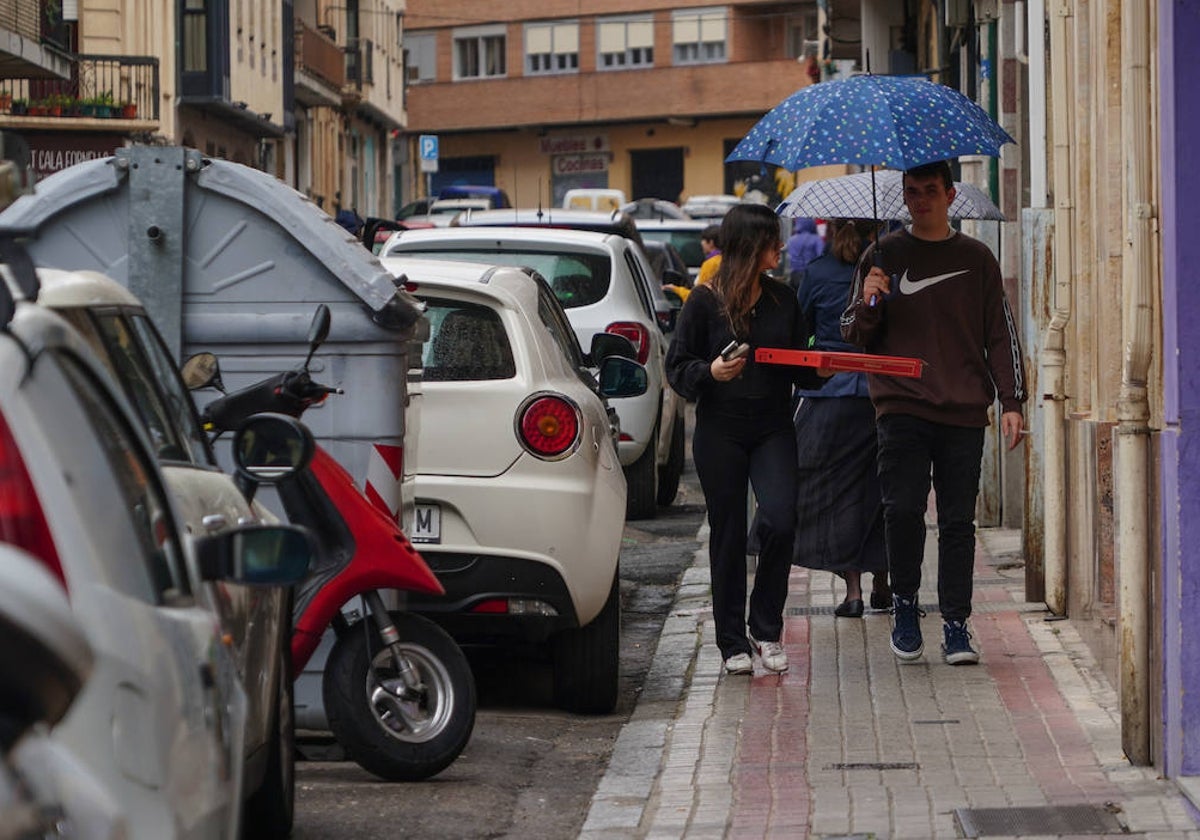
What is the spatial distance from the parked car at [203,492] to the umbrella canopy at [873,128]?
352cm

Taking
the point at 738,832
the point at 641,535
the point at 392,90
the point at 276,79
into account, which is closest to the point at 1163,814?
the point at 738,832

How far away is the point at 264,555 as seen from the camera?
4.35 meters

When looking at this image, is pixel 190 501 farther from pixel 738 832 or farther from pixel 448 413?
pixel 448 413

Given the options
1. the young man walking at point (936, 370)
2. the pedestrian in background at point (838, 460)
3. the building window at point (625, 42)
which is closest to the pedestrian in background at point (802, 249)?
the pedestrian in background at point (838, 460)

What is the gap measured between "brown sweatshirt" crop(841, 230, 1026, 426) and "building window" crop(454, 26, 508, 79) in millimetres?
69117

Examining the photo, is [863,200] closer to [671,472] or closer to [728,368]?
[728,368]

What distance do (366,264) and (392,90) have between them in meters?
63.3

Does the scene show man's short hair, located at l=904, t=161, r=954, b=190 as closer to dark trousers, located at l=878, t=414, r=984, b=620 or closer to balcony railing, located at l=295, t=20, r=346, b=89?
dark trousers, located at l=878, t=414, r=984, b=620

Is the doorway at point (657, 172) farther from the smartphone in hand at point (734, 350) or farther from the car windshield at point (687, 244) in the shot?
the smartphone in hand at point (734, 350)

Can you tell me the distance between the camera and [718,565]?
31.1 feet

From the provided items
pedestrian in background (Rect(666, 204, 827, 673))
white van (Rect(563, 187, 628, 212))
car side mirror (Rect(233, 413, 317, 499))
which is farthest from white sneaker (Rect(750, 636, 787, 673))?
Answer: white van (Rect(563, 187, 628, 212))

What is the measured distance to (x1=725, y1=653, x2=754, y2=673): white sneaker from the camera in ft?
31.1

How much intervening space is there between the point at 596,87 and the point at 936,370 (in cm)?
6727

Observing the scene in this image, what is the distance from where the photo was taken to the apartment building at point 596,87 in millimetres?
73812
